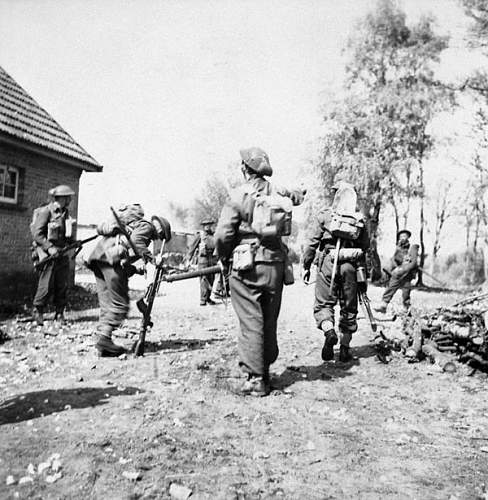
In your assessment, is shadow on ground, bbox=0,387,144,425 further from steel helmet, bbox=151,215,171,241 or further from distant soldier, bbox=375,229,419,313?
distant soldier, bbox=375,229,419,313

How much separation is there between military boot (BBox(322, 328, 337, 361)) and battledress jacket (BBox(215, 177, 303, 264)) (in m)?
1.38

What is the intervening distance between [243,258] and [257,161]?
0.97m

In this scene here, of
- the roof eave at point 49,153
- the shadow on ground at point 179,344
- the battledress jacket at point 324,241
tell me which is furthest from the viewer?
the roof eave at point 49,153

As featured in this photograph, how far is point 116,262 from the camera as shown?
5.79 meters

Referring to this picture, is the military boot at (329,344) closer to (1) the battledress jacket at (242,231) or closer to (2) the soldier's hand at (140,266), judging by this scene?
(1) the battledress jacket at (242,231)

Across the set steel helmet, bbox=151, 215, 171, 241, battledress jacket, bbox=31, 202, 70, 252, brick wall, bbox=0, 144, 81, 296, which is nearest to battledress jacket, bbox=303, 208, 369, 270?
steel helmet, bbox=151, 215, 171, 241

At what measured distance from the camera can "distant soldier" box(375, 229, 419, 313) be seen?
36.5ft

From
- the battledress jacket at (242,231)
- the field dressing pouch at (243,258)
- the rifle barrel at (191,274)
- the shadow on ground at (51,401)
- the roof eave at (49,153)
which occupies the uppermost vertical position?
the roof eave at (49,153)

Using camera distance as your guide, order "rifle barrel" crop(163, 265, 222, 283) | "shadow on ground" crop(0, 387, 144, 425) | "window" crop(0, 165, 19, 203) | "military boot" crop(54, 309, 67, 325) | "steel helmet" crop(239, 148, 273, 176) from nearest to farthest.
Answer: "shadow on ground" crop(0, 387, 144, 425), "steel helmet" crop(239, 148, 273, 176), "rifle barrel" crop(163, 265, 222, 283), "military boot" crop(54, 309, 67, 325), "window" crop(0, 165, 19, 203)

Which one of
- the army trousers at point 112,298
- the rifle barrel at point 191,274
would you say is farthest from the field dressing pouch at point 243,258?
the army trousers at point 112,298

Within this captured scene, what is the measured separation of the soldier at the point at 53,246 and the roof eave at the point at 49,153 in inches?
116

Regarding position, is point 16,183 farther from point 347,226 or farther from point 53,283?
point 347,226

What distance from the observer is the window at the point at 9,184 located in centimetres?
1067

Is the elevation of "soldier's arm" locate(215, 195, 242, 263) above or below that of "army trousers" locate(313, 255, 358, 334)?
above
